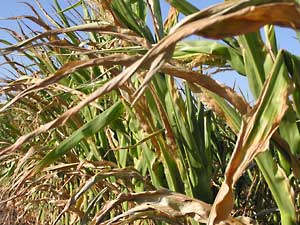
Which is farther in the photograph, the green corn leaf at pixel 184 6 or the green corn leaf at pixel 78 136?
the green corn leaf at pixel 78 136

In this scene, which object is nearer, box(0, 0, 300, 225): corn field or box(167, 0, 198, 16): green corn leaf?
box(0, 0, 300, 225): corn field

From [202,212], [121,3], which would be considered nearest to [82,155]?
[121,3]

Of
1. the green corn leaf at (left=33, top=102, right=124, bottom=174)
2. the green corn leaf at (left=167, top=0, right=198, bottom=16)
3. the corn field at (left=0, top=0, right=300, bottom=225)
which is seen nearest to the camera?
the corn field at (left=0, top=0, right=300, bottom=225)

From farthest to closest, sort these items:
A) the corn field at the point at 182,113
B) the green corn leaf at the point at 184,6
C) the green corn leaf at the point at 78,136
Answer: the green corn leaf at the point at 78,136 < the green corn leaf at the point at 184,6 < the corn field at the point at 182,113

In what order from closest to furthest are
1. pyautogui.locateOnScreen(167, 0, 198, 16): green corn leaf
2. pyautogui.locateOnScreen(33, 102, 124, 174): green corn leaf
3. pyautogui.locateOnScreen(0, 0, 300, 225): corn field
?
1. pyautogui.locateOnScreen(0, 0, 300, 225): corn field
2. pyautogui.locateOnScreen(167, 0, 198, 16): green corn leaf
3. pyautogui.locateOnScreen(33, 102, 124, 174): green corn leaf

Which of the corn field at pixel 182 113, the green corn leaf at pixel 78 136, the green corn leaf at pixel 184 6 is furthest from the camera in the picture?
the green corn leaf at pixel 78 136

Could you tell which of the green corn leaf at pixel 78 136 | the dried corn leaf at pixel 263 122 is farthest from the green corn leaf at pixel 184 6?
the green corn leaf at pixel 78 136

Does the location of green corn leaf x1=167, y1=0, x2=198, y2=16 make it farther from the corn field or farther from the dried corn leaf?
the dried corn leaf

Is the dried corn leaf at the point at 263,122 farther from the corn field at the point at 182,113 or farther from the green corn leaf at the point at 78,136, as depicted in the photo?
the green corn leaf at the point at 78,136

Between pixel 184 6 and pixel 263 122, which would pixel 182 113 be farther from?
pixel 263 122

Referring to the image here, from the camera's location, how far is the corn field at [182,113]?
50cm

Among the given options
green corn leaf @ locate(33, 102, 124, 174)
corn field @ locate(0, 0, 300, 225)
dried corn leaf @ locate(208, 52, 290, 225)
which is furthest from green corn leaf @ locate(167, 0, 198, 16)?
green corn leaf @ locate(33, 102, 124, 174)

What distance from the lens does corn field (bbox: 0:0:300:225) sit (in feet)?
1.65

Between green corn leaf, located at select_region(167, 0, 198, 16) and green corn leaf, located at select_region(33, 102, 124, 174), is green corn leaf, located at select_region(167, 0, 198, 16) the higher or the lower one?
the higher one
